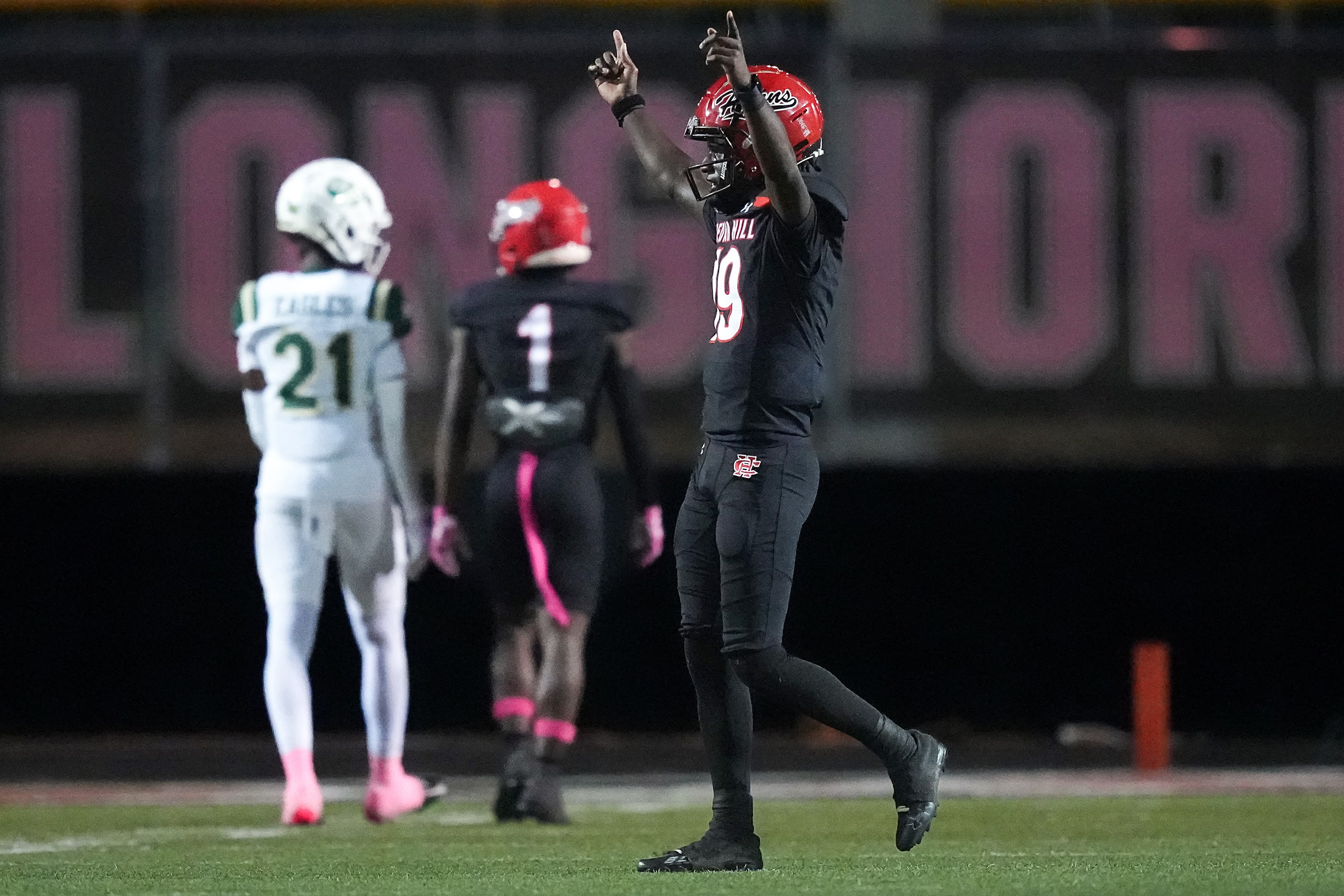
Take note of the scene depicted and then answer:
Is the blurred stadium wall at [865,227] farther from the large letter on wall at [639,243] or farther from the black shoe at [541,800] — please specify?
the black shoe at [541,800]

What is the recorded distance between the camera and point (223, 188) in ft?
36.4

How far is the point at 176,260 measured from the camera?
11.0 metres

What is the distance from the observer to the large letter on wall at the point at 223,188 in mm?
11023

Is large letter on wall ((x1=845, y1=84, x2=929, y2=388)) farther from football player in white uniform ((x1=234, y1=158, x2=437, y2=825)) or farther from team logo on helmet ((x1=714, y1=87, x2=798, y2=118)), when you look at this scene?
team logo on helmet ((x1=714, y1=87, x2=798, y2=118))

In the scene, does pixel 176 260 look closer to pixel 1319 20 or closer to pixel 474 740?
A: pixel 474 740

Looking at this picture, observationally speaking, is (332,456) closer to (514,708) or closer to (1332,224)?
(514,708)

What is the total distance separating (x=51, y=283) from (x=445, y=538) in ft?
13.6

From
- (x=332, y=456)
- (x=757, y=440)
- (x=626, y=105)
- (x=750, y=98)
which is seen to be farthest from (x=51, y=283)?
(x=750, y=98)

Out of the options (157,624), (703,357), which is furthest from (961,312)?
(157,624)

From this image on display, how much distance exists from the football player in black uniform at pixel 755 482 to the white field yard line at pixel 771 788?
257 centimetres

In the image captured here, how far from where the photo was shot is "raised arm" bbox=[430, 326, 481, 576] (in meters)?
7.67

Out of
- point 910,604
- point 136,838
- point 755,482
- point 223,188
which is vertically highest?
point 223,188

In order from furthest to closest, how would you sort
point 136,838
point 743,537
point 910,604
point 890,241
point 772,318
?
point 910,604 → point 890,241 → point 136,838 → point 772,318 → point 743,537

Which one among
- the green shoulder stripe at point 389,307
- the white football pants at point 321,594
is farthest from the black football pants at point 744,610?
the green shoulder stripe at point 389,307
